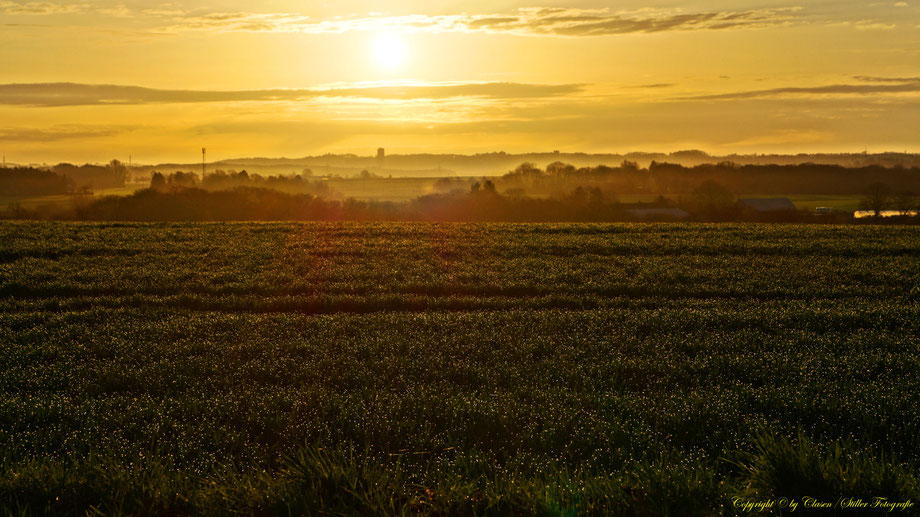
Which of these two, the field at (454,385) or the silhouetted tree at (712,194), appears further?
the silhouetted tree at (712,194)

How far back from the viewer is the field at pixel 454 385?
596cm

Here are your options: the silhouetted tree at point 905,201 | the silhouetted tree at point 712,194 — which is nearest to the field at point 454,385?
the silhouetted tree at point 905,201

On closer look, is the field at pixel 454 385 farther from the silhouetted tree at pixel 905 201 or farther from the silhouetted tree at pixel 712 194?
the silhouetted tree at pixel 712 194

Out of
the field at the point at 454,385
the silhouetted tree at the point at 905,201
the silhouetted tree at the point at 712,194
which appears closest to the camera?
the field at the point at 454,385

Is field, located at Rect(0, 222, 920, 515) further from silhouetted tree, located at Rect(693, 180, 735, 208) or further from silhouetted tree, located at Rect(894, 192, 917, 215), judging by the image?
silhouetted tree, located at Rect(693, 180, 735, 208)

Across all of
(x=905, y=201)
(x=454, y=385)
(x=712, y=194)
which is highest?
(x=712, y=194)

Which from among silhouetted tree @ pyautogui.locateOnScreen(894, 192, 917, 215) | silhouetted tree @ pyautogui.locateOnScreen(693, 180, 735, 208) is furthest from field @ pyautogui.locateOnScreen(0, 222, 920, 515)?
silhouetted tree @ pyautogui.locateOnScreen(693, 180, 735, 208)

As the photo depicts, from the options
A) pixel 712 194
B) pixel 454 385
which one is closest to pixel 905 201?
pixel 712 194

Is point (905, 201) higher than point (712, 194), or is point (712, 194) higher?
point (712, 194)

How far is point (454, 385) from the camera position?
11773 mm

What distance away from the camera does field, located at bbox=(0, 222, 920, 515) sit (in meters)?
5.96

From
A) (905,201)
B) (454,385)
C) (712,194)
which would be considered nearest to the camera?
(454,385)

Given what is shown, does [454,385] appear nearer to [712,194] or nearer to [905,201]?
[905,201]

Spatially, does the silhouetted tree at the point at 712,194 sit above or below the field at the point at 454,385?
above
